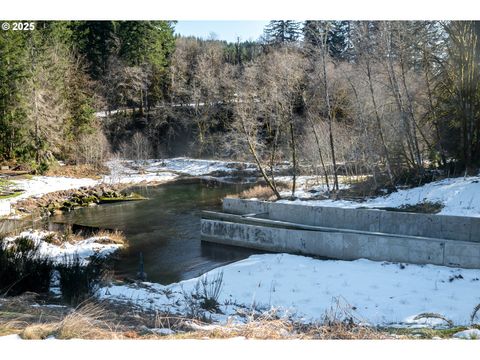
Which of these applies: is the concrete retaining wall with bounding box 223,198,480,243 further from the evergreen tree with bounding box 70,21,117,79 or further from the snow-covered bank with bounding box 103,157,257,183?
the evergreen tree with bounding box 70,21,117,79

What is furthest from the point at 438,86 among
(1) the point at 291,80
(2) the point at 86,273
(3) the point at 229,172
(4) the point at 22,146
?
(4) the point at 22,146

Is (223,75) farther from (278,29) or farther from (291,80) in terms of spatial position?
(291,80)

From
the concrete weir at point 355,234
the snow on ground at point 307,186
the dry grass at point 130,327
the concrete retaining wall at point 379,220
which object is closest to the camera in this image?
the dry grass at point 130,327

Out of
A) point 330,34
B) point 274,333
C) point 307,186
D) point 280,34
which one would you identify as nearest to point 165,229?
point 307,186

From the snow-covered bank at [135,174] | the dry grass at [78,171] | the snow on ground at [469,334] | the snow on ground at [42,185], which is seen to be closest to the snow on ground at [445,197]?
the snow on ground at [469,334]

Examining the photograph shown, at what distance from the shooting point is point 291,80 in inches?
830

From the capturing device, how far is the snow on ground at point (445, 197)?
47.9 ft

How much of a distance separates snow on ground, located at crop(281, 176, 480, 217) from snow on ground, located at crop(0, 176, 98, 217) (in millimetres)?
15618

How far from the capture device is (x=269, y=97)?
74.0 ft

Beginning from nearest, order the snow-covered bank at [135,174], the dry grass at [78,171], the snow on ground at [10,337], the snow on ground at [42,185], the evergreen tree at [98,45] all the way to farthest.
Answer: the snow on ground at [10,337]
the snow on ground at [42,185]
the snow-covered bank at [135,174]
the dry grass at [78,171]
the evergreen tree at [98,45]

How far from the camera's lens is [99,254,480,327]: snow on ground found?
8031 mm

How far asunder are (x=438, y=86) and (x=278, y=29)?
20588mm

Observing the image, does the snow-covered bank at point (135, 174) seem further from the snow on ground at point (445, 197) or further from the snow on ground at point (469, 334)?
the snow on ground at point (469, 334)

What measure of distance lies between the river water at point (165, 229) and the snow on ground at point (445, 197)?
6.00 metres
